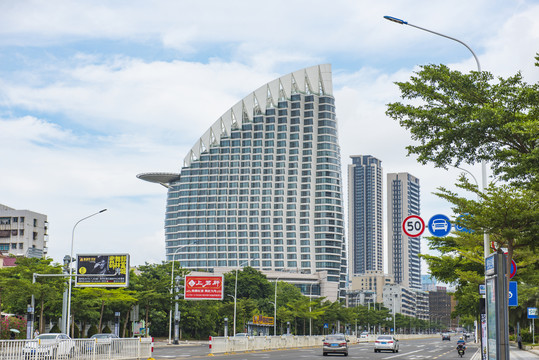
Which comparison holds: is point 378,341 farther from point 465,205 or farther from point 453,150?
point 453,150

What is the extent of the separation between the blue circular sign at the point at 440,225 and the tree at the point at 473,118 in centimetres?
710

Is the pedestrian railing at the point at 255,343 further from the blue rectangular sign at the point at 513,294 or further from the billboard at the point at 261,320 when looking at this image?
the billboard at the point at 261,320

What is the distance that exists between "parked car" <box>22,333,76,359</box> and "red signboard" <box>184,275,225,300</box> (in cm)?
4229

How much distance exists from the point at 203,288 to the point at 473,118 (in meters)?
55.0

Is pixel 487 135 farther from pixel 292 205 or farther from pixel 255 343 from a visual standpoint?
pixel 292 205

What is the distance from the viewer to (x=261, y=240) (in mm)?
194250

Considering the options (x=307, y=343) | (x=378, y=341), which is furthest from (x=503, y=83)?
(x=307, y=343)

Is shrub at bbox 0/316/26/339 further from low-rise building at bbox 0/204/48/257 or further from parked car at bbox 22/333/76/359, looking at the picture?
low-rise building at bbox 0/204/48/257

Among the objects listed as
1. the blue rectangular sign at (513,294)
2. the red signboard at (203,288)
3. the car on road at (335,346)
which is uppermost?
the blue rectangular sign at (513,294)

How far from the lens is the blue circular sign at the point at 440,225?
27844 mm

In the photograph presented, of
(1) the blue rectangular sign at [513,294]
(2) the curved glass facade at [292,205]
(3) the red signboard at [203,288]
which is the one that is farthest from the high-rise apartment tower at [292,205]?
(1) the blue rectangular sign at [513,294]

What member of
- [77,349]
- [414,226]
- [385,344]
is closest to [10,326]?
[77,349]

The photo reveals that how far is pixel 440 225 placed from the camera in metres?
27.9

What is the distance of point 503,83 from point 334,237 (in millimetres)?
173973
